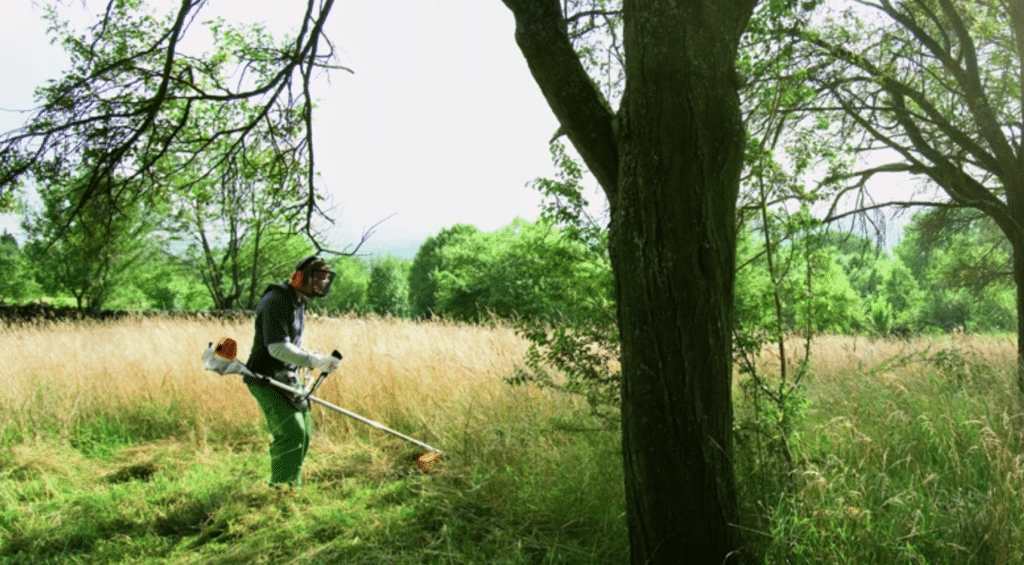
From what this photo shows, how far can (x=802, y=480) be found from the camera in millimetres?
3652

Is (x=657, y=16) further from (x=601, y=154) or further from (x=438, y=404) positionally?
(x=438, y=404)

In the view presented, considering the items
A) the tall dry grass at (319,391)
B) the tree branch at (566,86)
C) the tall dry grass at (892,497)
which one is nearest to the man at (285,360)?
the tall dry grass at (319,391)

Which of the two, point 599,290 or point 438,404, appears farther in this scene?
point 438,404

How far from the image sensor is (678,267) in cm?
292

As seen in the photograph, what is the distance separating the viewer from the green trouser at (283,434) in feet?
17.3

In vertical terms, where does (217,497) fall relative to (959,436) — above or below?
below

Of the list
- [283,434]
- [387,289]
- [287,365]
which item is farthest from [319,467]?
[387,289]

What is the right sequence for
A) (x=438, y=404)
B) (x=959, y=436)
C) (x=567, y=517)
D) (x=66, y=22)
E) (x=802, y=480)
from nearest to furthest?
(x=802, y=480)
(x=567, y=517)
(x=959, y=436)
(x=438, y=404)
(x=66, y=22)

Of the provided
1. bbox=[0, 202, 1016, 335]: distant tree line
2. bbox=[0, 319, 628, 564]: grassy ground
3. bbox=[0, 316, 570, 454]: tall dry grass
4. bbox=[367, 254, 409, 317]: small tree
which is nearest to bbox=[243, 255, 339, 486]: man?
bbox=[0, 319, 628, 564]: grassy ground

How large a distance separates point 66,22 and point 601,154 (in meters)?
11.4

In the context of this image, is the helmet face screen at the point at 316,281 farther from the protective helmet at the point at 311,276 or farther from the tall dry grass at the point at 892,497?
the tall dry grass at the point at 892,497

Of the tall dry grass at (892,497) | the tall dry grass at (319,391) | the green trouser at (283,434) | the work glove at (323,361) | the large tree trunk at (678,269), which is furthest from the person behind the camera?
the tall dry grass at (319,391)

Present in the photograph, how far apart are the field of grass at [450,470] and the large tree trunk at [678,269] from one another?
0.54 m

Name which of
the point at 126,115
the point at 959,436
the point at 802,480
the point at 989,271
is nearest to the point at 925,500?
the point at 802,480
